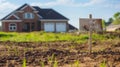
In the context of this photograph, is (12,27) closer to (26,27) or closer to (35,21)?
(26,27)

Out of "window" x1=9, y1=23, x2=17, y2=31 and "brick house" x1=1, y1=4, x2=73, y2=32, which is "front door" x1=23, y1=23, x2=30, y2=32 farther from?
"window" x1=9, y1=23, x2=17, y2=31

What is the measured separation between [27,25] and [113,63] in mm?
50041

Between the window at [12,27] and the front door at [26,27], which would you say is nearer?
the window at [12,27]

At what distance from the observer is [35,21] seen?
5991 cm

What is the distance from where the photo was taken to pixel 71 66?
9.73 metres

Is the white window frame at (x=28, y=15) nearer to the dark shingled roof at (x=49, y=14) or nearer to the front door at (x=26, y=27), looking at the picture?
the front door at (x=26, y=27)

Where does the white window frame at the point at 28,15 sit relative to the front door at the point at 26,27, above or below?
above

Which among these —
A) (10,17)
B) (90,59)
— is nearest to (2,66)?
(90,59)

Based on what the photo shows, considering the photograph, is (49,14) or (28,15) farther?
(49,14)

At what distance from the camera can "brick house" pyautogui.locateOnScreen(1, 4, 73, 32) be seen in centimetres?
5884

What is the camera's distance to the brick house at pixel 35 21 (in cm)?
5884

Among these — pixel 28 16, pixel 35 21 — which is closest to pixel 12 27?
pixel 28 16

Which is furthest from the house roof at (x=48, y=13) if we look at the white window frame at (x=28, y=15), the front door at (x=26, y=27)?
the front door at (x=26, y=27)

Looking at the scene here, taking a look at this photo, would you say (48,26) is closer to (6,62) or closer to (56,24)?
(56,24)
